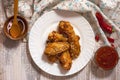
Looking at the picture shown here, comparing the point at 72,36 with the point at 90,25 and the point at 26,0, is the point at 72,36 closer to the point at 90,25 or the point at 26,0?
the point at 90,25

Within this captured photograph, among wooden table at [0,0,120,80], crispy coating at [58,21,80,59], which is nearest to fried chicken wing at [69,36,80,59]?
crispy coating at [58,21,80,59]

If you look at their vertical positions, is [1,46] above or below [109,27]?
below

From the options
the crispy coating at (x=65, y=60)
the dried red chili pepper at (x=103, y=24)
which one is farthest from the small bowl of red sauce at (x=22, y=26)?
the dried red chili pepper at (x=103, y=24)

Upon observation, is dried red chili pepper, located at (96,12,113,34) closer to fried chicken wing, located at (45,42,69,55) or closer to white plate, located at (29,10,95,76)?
white plate, located at (29,10,95,76)

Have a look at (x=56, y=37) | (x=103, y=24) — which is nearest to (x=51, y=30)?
(x=56, y=37)

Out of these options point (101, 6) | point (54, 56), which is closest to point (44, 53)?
point (54, 56)

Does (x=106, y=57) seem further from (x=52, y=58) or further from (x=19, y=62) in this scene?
(x=19, y=62)
